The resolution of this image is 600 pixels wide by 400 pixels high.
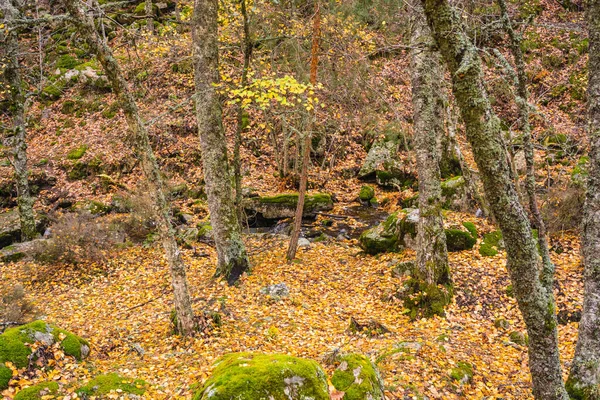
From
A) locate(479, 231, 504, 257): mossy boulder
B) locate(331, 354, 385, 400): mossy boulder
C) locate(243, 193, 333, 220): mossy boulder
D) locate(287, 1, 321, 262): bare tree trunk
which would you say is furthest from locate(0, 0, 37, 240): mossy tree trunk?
locate(479, 231, 504, 257): mossy boulder

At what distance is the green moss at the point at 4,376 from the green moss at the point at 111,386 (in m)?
0.96

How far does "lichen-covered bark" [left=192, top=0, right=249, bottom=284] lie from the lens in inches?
345

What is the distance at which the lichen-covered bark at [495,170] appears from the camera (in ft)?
10.3

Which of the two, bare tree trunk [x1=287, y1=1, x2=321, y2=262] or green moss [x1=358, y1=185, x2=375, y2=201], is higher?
bare tree trunk [x1=287, y1=1, x2=321, y2=262]

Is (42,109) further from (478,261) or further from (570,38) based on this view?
(570,38)

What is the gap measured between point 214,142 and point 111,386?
18.5ft

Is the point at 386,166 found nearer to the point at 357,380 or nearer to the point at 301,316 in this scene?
the point at 301,316

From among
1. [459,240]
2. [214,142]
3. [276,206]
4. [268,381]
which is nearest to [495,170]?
[268,381]

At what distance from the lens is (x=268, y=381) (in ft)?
10.6

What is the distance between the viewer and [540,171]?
13.4 meters

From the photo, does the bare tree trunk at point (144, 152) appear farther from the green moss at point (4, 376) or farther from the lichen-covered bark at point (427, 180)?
the lichen-covered bark at point (427, 180)

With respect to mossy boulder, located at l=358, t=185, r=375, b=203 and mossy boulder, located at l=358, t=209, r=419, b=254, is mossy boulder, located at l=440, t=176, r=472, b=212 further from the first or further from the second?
mossy boulder, located at l=358, t=185, r=375, b=203

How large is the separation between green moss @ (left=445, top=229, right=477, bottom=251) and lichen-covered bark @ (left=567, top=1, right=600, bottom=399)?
5404 millimetres

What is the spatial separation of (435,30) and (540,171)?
12573 mm
